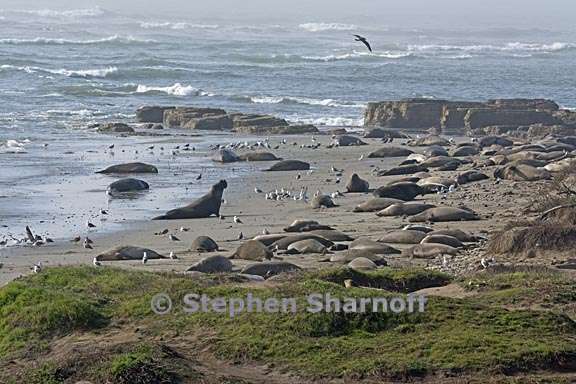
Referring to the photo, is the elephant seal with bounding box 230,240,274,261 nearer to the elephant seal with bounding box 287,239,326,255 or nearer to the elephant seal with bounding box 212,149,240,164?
the elephant seal with bounding box 287,239,326,255

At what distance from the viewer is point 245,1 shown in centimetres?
14775

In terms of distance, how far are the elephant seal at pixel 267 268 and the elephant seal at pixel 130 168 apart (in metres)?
11.8

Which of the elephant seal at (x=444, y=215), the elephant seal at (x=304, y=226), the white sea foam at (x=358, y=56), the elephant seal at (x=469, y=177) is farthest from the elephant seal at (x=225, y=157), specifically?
the white sea foam at (x=358, y=56)

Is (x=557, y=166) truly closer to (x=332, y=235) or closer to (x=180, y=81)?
(x=332, y=235)

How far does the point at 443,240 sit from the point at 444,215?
8.29ft

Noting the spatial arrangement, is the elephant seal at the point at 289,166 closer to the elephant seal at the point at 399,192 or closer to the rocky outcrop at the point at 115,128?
the elephant seal at the point at 399,192

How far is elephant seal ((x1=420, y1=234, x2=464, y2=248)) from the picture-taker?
49.2ft

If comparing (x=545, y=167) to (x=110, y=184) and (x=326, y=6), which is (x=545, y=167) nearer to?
(x=110, y=184)

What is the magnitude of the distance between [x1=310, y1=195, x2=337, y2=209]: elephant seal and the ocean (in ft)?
7.88

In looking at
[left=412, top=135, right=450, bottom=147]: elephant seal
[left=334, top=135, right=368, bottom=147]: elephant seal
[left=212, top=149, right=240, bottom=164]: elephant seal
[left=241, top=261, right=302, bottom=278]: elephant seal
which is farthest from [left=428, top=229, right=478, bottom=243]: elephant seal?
[left=412, top=135, right=450, bottom=147]: elephant seal

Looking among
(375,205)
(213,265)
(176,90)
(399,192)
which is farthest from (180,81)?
(213,265)

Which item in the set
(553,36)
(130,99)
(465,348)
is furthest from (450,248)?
(553,36)

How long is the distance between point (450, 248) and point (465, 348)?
6539 mm

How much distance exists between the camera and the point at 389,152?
2853cm
